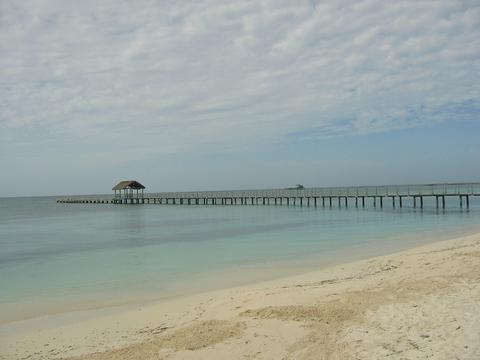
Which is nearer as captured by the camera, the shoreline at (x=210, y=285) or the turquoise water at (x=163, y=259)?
the shoreline at (x=210, y=285)

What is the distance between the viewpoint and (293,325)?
631cm

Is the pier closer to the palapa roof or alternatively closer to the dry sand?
the palapa roof

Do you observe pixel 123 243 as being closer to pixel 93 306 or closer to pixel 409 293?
pixel 93 306

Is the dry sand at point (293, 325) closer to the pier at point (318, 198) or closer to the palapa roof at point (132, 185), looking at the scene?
the pier at point (318, 198)

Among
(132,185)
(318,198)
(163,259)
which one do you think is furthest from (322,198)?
(163,259)

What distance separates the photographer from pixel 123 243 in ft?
69.9

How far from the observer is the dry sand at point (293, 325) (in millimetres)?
5238

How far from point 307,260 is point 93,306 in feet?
22.7

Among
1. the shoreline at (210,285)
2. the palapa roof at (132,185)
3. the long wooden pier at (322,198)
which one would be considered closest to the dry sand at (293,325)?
the shoreline at (210,285)

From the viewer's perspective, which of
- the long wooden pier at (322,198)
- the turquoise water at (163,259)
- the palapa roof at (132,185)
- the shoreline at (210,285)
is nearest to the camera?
the shoreline at (210,285)

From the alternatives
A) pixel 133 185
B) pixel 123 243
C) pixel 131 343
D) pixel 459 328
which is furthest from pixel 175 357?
pixel 133 185

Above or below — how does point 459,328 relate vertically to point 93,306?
above

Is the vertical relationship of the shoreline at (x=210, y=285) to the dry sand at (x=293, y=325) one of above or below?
below

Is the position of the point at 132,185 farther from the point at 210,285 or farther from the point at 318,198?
the point at 210,285
